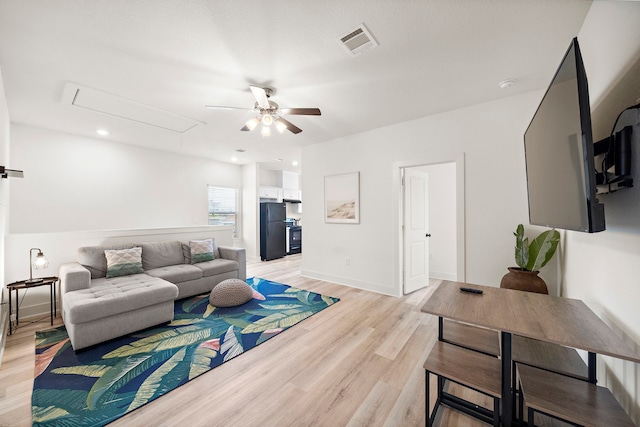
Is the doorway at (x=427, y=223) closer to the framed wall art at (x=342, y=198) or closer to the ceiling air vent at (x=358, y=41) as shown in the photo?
the framed wall art at (x=342, y=198)

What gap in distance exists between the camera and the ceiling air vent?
1.84 meters

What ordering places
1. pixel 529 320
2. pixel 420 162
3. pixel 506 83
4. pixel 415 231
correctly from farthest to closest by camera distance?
1. pixel 415 231
2. pixel 420 162
3. pixel 506 83
4. pixel 529 320

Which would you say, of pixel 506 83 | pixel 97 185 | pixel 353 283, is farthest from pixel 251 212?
pixel 506 83

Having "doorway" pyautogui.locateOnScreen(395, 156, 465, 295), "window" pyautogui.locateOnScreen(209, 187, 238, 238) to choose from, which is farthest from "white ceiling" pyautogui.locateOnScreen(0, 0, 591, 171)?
"window" pyautogui.locateOnScreen(209, 187, 238, 238)

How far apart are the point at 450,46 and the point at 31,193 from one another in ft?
20.0

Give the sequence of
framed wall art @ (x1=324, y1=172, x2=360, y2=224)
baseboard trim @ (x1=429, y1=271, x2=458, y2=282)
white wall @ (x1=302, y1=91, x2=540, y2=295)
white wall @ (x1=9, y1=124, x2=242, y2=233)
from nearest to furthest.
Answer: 1. white wall @ (x1=302, y1=91, x2=540, y2=295)
2. white wall @ (x1=9, y1=124, x2=242, y2=233)
3. framed wall art @ (x1=324, y1=172, x2=360, y2=224)
4. baseboard trim @ (x1=429, y1=271, x2=458, y2=282)

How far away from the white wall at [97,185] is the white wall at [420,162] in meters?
3.00

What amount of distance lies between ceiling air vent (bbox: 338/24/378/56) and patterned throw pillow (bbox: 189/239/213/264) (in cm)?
375

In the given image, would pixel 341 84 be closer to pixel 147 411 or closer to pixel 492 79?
pixel 492 79

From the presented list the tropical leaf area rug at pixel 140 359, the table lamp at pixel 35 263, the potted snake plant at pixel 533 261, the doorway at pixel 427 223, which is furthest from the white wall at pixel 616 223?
the table lamp at pixel 35 263

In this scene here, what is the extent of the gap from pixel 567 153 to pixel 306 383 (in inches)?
88.4

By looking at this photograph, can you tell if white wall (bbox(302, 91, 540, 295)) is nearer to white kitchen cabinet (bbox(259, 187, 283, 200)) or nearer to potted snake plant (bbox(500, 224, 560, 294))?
potted snake plant (bbox(500, 224, 560, 294))

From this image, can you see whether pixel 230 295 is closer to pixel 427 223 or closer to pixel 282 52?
pixel 282 52

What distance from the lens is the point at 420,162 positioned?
3557 mm
